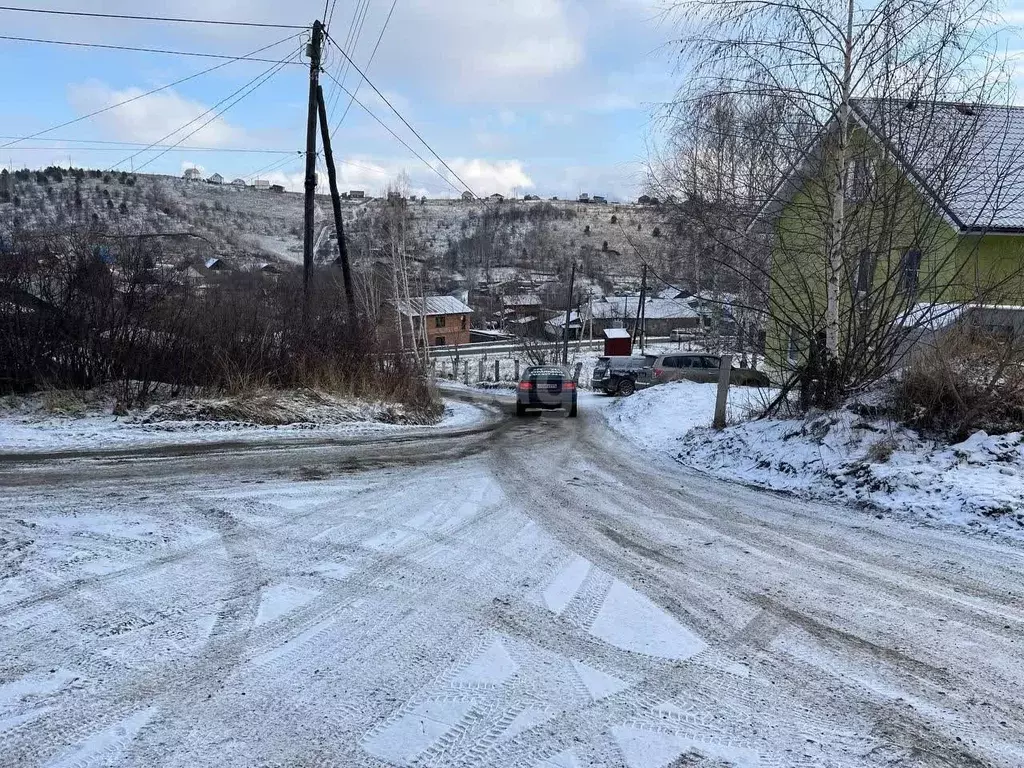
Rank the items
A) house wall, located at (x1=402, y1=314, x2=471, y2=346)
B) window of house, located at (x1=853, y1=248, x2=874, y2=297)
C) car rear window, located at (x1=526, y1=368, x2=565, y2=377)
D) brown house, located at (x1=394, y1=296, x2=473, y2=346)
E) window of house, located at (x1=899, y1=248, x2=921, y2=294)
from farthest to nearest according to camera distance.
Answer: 1. house wall, located at (x1=402, y1=314, x2=471, y2=346)
2. brown house, located at (x1=394, y1=296, x2=473, y2=346)
3. car rear window, located at (x1=526, y1=368, x2=565, y2=377)
4. window of house, located at (x1=853, y1=248, x2=874, y2=297)
5. window of house, located at (x1=899, y1=248, x2=921, y2=294)

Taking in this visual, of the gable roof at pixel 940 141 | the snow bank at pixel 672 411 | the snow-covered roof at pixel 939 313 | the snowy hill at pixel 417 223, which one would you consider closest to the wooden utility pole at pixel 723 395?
the snow bank at pixel 672 411

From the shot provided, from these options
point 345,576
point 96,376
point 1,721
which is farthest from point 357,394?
point 1,721

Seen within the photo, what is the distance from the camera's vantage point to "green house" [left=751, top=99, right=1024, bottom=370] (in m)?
8.27

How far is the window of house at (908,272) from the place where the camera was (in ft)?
28.6

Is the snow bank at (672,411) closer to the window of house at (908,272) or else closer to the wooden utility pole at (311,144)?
the window of house at (908,272)

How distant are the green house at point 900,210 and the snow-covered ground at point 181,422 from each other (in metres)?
7.73

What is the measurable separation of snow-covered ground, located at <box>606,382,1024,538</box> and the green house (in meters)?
1.61

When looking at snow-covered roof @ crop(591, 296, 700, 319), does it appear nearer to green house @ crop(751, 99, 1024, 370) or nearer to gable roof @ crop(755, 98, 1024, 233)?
green house @ crop(751, 99, 1024, 370)

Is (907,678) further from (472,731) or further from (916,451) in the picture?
(916,451)

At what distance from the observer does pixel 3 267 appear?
36.5 ft

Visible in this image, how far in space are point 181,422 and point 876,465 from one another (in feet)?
32.6

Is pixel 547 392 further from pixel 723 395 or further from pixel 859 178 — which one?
pixel 859 178

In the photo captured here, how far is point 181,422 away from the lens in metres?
11.0

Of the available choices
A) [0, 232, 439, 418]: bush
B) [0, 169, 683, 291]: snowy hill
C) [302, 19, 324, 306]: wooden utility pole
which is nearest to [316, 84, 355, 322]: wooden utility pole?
[302, 19, 324, 306]: wooden utility pole
